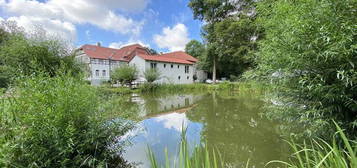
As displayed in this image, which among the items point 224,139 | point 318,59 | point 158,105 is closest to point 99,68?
point 158,105

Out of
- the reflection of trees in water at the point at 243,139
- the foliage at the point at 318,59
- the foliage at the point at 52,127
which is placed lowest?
the reflection of trees in water at the point at 243,139

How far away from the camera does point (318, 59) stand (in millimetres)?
2377

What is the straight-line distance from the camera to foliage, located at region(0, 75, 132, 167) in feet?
6.57

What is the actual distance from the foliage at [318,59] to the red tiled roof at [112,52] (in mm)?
22995

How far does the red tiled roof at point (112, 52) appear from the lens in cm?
2247

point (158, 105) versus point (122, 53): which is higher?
point (122, 53)

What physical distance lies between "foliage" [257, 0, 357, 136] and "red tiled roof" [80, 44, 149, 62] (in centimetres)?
2300

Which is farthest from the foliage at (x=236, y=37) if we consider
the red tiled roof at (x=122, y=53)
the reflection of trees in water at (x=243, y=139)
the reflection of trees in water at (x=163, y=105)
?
the reflection of trees in water at (x=243, y=139)

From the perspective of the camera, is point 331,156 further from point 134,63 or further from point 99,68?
point 99,68

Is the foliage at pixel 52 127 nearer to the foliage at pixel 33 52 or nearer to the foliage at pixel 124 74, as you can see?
the foliage at pixel 33 52

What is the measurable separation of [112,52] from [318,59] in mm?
27517

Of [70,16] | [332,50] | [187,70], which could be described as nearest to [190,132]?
[332,50]

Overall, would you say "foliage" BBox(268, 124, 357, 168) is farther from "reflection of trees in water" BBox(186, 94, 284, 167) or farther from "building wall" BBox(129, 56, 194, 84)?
"building wall" BBox(129, 56, 194, 84)

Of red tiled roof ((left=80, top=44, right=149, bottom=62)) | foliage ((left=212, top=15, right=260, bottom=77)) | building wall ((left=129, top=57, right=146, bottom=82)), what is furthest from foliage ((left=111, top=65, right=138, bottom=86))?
foliage ((left=212, top=15, right=260, bottom=77))
